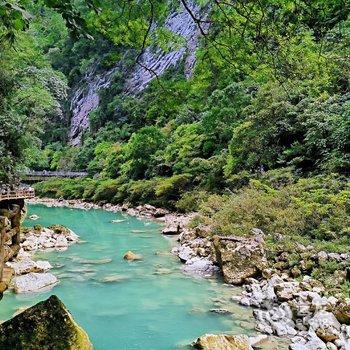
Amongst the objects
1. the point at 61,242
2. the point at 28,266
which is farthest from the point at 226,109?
the point at 28,266

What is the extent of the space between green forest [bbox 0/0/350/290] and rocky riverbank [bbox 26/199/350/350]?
0.43 meters

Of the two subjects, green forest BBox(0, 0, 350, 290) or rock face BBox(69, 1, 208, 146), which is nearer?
green forest BBox(0, 0, 350, 290)

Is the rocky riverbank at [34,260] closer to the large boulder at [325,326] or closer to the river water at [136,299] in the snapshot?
the river water at [136,299]

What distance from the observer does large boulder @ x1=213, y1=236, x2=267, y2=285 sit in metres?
8.91

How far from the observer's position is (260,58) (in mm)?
2672

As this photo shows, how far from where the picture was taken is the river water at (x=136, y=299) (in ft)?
21.3

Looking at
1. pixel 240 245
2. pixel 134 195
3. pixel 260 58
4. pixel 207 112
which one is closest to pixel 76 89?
pixel 134 195

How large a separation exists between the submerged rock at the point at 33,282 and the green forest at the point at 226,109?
12.1 feet

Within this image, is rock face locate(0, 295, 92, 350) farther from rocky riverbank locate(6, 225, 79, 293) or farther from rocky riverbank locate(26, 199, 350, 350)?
rocky riverbank locate(6, 225, 79, 293)

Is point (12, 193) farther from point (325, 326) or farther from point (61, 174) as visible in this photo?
point (61, 174)

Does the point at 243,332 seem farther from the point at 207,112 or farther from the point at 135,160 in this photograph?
the point at 135,160

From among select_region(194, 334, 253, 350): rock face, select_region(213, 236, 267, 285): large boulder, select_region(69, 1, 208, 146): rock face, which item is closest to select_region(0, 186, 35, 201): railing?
select_region(213, 236, 267, 285): large boulder

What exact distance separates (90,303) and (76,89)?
4799 cm

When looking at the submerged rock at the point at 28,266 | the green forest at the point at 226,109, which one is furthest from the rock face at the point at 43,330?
the submerged rock at the point at 28,266
